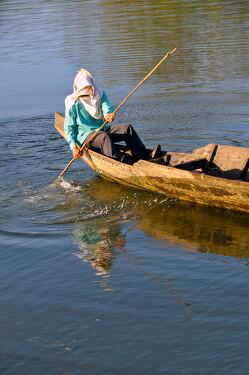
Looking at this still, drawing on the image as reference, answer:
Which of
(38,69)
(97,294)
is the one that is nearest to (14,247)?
(97,294)

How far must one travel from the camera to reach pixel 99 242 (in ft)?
23.1

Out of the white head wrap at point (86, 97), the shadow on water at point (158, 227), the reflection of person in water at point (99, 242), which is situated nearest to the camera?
the reflection of person in water at point (99, 242)

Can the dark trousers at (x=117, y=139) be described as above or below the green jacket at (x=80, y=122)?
below

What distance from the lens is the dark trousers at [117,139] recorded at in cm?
848

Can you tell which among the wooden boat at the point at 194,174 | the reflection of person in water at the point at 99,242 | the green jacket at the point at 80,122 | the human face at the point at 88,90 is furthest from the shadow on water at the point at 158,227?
the human face at the point at 88,90

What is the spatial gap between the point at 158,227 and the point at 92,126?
187 cm

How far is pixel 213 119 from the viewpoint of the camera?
10836 millimetres

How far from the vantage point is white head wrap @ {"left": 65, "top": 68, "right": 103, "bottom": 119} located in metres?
8.35

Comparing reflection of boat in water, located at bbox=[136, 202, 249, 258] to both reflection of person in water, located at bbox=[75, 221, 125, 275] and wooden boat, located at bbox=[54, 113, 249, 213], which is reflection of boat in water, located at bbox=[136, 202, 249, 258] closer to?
wooden boat, located at bbox=[54, 113, 249, 213]

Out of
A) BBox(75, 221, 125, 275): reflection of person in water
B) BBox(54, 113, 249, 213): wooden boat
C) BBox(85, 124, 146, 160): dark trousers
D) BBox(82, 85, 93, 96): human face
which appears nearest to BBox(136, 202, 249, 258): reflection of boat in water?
BBox(54, 113, 249, 213): wooden boat

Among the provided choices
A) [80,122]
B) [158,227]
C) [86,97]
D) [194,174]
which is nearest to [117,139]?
[80,122]

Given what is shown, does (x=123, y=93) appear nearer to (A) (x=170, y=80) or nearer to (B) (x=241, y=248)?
(A) (x=170, y=80)

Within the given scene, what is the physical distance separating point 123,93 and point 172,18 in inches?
306

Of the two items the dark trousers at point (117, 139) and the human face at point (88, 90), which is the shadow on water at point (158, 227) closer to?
the dark trousers at point (117, 139)
